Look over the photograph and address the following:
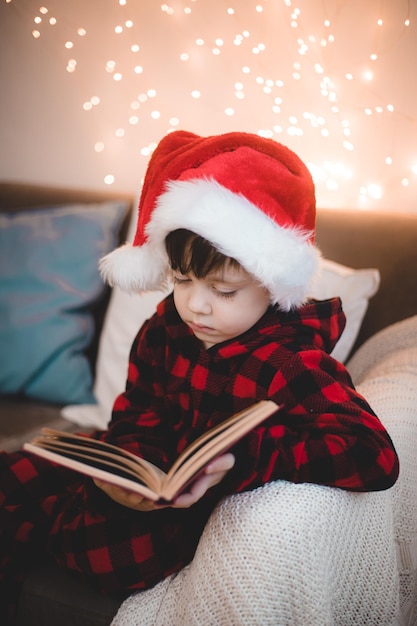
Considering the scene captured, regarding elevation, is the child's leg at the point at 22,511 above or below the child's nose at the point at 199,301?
below

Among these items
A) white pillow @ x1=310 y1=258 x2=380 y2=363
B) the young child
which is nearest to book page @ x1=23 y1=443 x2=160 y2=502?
the young child

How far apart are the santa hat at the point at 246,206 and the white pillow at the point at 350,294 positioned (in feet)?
1.09

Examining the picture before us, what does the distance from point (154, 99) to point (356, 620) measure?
4.70 ft

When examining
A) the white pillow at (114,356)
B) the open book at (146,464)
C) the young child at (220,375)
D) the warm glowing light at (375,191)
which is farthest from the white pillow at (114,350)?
the open book at (146,464)

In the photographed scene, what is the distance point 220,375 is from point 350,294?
1.33 ft

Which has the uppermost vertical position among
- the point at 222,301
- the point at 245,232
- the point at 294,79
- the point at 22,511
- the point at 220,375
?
the point at 294,79

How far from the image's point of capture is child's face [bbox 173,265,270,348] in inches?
31.2

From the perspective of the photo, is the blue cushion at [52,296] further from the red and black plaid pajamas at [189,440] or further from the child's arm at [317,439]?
the child's arm at [317,439]

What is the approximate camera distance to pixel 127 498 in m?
0.74

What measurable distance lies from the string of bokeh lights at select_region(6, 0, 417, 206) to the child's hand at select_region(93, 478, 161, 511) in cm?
100

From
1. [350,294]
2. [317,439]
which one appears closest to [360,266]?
[350,294]

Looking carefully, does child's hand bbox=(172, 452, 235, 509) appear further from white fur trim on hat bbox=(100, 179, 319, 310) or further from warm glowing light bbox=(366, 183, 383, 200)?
warm glowing light bbox=(366, 183, 383, 200)

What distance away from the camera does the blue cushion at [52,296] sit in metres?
1.44

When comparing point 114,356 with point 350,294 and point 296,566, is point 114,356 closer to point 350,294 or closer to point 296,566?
point 350,294
